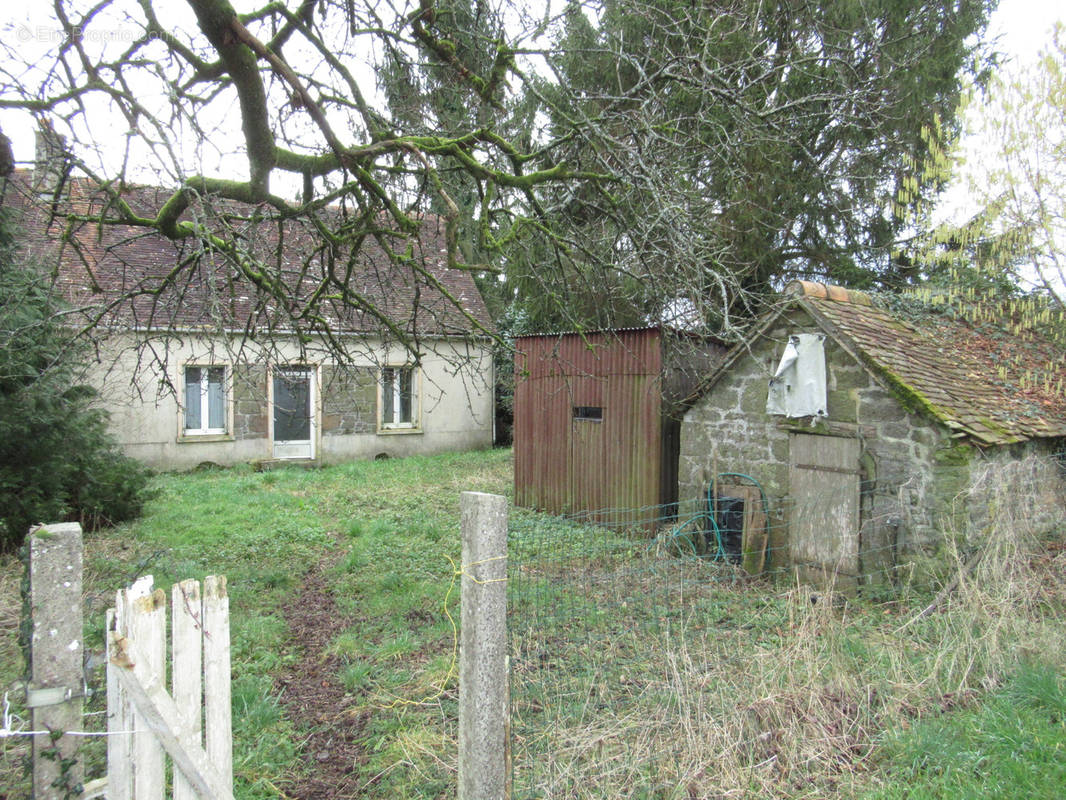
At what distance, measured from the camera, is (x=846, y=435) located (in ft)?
25.1

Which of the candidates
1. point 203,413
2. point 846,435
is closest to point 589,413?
point 846,435

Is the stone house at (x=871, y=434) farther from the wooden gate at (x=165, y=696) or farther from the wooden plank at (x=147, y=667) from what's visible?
the wooden plank at (x=147, y=667)

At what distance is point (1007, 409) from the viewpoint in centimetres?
763

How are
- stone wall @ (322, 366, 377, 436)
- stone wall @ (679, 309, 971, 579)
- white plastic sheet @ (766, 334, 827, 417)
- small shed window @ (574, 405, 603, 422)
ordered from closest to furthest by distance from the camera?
stone wall @ (679, 309, 971, 579) < white plastic sheet @ (766, 334, 827, 417) < small shed window @ (574, 405, 603, 422) < stone wall @ (322, 366, 377, 436)

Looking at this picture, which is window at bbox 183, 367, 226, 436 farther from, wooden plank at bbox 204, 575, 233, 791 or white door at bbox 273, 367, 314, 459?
wooden plank at bbox 204, 575, 233, 791

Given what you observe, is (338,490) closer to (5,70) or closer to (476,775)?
(5,70)

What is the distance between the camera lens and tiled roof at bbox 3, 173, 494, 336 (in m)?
6.18

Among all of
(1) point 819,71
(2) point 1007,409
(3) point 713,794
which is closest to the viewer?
(3) point 713,794

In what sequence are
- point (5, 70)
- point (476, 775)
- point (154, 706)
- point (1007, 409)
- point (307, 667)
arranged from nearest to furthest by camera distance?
point (154, 706)
point (476, 775)
point (5, 70)
point (307, 667)
point (1007, 409)

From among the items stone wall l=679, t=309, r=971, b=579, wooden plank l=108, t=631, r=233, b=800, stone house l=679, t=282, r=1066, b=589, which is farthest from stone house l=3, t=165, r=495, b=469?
wooden plank l=108, t=631, r=233, b=800

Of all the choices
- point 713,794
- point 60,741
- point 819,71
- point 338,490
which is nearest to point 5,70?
point 60,741

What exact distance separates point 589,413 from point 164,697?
366 inches

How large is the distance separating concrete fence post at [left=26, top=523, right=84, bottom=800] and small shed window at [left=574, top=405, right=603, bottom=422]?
9065 millimetres

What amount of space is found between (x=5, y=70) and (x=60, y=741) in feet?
15.6
